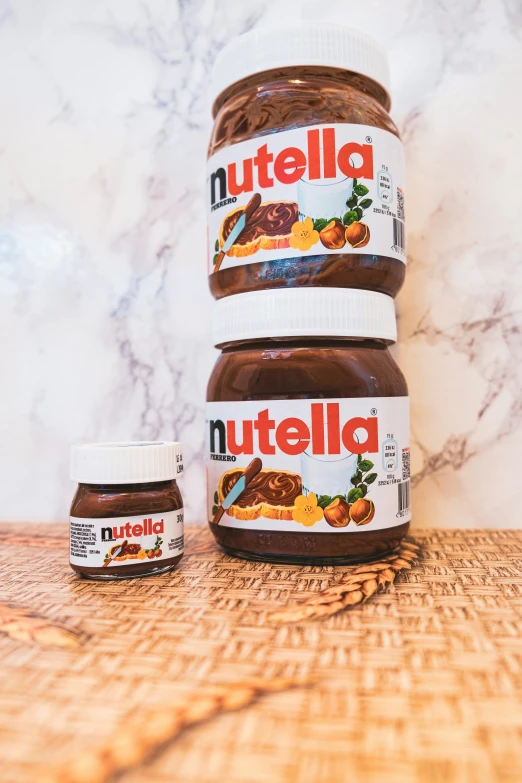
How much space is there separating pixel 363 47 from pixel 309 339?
299mm

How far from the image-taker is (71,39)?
901mm

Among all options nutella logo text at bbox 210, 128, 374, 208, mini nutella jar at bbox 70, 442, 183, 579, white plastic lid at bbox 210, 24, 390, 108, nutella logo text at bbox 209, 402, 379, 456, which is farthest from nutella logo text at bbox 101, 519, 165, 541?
white plastic lid at bbox 210, 24, 390, 108

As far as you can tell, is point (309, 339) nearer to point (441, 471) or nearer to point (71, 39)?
point (441, 471)

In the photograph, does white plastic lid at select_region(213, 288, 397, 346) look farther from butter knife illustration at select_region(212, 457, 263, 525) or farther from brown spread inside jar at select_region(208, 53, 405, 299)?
butter knife illustration at select_region(212, 457, 263, 525)

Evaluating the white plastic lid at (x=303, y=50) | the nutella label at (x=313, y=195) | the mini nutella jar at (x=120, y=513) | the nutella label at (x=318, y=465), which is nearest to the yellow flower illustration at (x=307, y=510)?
the nutella label at (x=318, y=465)

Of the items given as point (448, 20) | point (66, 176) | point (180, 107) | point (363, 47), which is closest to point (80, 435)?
point (66, 176)

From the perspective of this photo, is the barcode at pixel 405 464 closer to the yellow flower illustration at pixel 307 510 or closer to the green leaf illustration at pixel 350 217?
the yellow flower illustration at pixel 307 510

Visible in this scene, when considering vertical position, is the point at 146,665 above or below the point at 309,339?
below

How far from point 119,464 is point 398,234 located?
35 cm

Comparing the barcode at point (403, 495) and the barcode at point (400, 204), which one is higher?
the barcode at point (400, 204)

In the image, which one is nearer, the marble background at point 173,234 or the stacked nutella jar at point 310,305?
the stacked nutella jar at point 310,305

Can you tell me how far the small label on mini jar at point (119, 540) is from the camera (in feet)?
1.92

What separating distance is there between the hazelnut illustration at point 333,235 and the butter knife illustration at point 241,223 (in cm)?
7

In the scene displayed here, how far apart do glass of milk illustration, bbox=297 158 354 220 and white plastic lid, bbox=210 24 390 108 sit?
0.12 m
